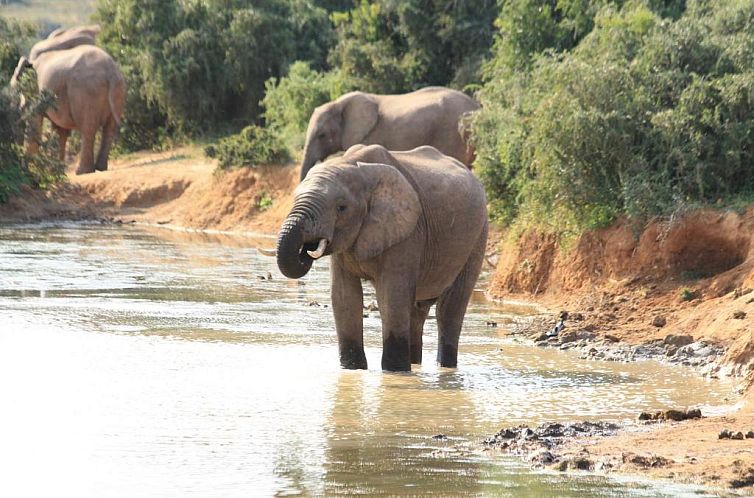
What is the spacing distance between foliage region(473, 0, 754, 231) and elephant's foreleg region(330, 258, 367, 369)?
5.09 meters

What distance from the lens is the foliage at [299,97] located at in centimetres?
3041

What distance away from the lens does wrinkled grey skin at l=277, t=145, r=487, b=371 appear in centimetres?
1149

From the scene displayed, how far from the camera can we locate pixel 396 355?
486 inches

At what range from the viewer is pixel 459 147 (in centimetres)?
2525

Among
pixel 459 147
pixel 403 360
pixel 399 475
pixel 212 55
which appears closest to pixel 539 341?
pixel 403 360

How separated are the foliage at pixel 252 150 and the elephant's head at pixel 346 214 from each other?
17.3 metres

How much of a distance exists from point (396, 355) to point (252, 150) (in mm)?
17799

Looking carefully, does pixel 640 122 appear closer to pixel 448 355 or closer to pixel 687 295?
pixel 687 295

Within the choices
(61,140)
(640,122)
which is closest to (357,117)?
(640,122)

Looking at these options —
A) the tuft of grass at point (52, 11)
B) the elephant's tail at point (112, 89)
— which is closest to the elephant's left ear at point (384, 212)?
the elephant's tail at point (112, 89)

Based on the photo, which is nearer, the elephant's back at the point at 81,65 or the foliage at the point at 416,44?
the foliage at the point at 416,44

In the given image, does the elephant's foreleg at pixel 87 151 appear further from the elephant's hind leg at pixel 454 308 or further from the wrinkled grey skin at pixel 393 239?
the elephant's hind leg at pixel 454 308

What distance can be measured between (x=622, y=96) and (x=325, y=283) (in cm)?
575

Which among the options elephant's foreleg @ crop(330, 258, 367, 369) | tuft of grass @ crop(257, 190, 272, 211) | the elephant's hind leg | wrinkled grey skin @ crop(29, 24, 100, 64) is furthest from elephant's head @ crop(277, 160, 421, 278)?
wrinkled grey skin @ crop(29, 24, 100, 64)
